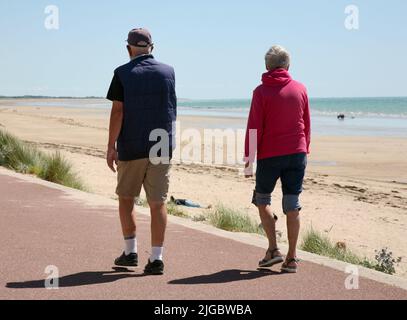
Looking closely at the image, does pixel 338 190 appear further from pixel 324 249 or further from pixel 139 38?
pixel 139 38

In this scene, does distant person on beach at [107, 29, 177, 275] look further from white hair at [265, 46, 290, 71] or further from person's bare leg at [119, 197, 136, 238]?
white hair at [265, 46, 290, 71]

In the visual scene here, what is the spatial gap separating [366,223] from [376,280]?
517 cm


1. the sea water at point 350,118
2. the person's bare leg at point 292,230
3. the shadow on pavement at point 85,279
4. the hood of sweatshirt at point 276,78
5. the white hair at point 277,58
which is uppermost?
the white hair at point 277,58

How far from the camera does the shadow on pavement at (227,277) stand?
5.20 m

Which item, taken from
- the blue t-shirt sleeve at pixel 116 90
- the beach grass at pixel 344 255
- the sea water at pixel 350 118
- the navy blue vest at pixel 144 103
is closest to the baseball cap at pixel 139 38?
the navy blue vest at pixel 144 103

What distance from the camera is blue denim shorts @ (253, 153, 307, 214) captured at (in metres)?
5.41

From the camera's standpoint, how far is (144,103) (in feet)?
16.8

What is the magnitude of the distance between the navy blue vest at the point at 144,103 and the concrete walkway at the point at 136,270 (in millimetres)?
1019

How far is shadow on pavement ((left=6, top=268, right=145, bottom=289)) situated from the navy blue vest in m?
0.95

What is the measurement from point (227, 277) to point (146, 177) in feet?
3.41

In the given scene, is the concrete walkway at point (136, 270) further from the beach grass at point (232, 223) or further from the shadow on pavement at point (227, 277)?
the beach grass at point (232, 223)
